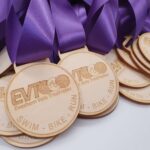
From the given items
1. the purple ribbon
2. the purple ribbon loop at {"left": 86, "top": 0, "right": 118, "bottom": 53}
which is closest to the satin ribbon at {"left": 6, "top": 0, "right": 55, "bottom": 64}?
the purple ribbon

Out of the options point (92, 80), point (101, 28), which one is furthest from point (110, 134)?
point (101, 28)

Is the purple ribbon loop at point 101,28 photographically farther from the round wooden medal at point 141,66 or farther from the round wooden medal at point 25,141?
the round wooden medal at point 25,141

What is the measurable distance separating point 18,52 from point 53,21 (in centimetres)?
12

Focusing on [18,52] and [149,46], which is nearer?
[18,52]

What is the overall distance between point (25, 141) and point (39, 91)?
0.34 feet

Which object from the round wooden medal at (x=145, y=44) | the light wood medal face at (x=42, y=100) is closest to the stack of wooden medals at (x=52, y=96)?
the light wood medal face at (x=42, y=100)

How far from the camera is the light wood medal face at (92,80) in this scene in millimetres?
701

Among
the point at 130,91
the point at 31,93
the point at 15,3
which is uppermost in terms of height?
the point at 15,3

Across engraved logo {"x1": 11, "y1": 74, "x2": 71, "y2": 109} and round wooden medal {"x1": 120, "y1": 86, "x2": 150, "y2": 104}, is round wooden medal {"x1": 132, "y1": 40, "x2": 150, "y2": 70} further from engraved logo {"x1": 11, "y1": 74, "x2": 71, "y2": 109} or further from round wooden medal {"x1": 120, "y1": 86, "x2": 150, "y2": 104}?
engraved logo {"x1": 11, "y1": 74, "x2": 71, "y2": 109}

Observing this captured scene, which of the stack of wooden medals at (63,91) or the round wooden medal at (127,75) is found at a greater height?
the stack of wooden medals at (63,91)

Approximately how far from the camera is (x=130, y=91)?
77cm

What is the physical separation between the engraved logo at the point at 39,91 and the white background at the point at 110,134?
3.1 inches

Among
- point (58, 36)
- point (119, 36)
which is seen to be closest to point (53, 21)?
point (58, 36)

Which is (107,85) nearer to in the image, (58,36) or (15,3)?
(58,36)
